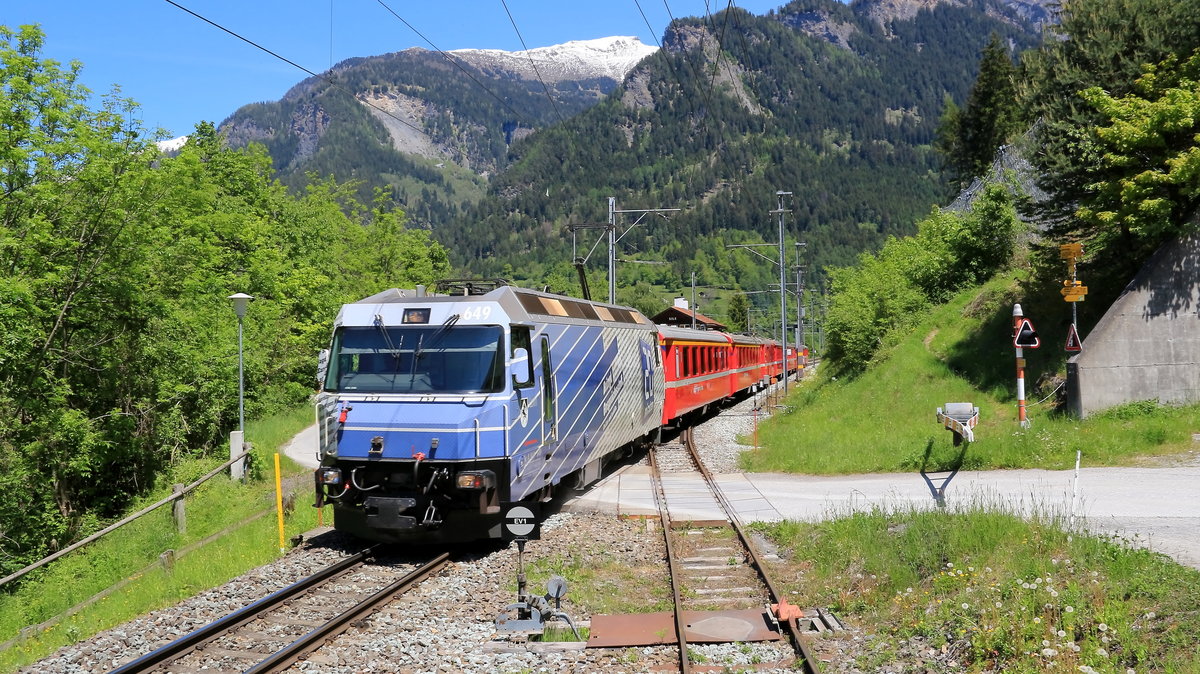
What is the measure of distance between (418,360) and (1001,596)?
719cm

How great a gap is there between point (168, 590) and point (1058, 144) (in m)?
19.3

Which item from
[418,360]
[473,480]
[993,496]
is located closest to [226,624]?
[473,480]

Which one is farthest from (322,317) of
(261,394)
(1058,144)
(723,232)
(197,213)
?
(723,232)

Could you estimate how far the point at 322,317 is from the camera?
3262cm

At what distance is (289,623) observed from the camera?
8328mm

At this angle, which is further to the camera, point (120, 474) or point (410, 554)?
point (120, 474)

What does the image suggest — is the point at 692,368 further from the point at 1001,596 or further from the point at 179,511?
the point at 1001,596

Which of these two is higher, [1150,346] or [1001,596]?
[1150,346]

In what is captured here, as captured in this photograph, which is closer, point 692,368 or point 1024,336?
point 1024,336

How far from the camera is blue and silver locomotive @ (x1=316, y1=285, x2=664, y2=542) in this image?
10461mm

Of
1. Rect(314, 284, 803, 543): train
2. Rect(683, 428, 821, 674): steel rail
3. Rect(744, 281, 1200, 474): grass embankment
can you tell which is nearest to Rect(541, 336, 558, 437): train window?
Rect(314, 284, 803, 543): train

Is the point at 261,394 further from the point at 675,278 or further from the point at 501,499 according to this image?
the point at 675,278

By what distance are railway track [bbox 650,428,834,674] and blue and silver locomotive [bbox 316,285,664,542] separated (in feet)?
7.26

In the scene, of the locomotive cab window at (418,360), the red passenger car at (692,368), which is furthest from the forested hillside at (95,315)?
the red passenger car at (692,368)
